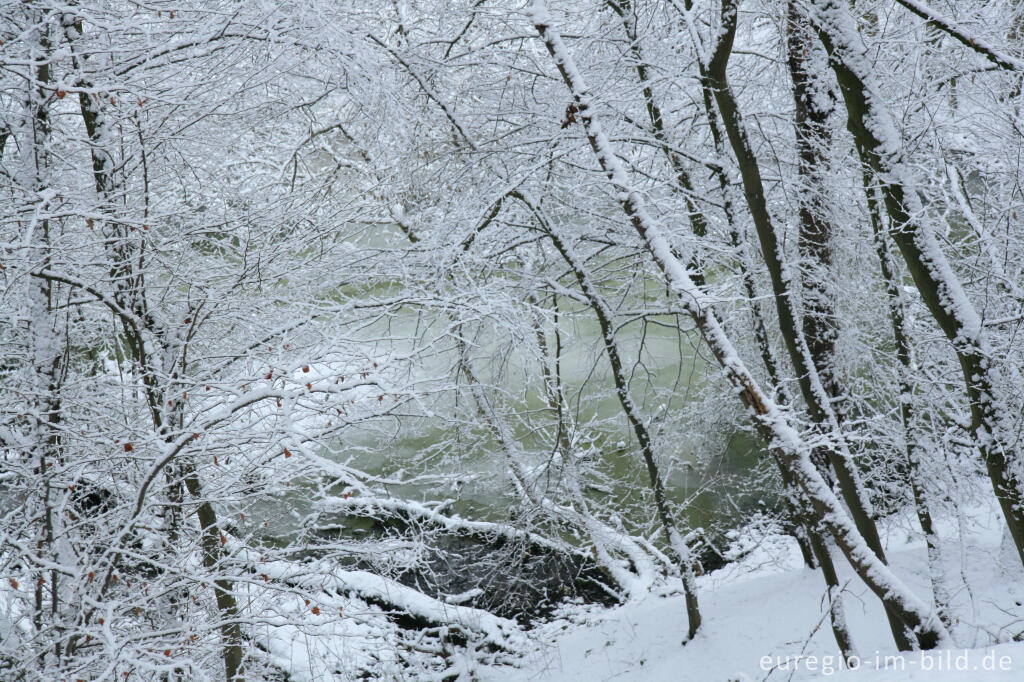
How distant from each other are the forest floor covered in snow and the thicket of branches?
425 mm

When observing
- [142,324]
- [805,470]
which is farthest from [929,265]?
[142,324]

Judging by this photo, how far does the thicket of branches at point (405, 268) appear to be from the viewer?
430 centimetres

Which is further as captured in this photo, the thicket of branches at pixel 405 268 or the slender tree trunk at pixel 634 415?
the slender tree trunk at pixel 634 415

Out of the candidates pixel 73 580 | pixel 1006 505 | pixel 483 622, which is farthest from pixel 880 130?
pixel 483 622

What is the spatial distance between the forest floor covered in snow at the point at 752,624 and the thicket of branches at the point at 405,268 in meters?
0.42

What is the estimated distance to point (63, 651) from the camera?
388 centimetres

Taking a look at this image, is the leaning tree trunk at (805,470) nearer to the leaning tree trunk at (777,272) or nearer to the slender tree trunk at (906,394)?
the leaning tree trunk at (777,272)

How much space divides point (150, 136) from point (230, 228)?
0.82 m

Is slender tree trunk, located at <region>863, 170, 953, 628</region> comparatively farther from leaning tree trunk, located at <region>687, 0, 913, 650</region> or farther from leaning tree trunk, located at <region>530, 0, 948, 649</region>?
leaning tree trunk, located at <region>530, 0, 948, 649</region>

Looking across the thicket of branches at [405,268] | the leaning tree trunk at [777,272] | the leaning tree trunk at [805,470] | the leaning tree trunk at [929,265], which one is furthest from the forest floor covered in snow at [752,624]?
the leaning tree trunk at [929,265]

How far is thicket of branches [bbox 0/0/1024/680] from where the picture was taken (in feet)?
14.1

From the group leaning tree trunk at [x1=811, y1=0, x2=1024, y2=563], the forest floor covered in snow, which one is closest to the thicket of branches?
leaning tree trunk at [x1=811, y1=0, x2=1024, y2=563]

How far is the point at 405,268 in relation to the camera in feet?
22.8

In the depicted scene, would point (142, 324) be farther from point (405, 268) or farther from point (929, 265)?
point (929, 265)
